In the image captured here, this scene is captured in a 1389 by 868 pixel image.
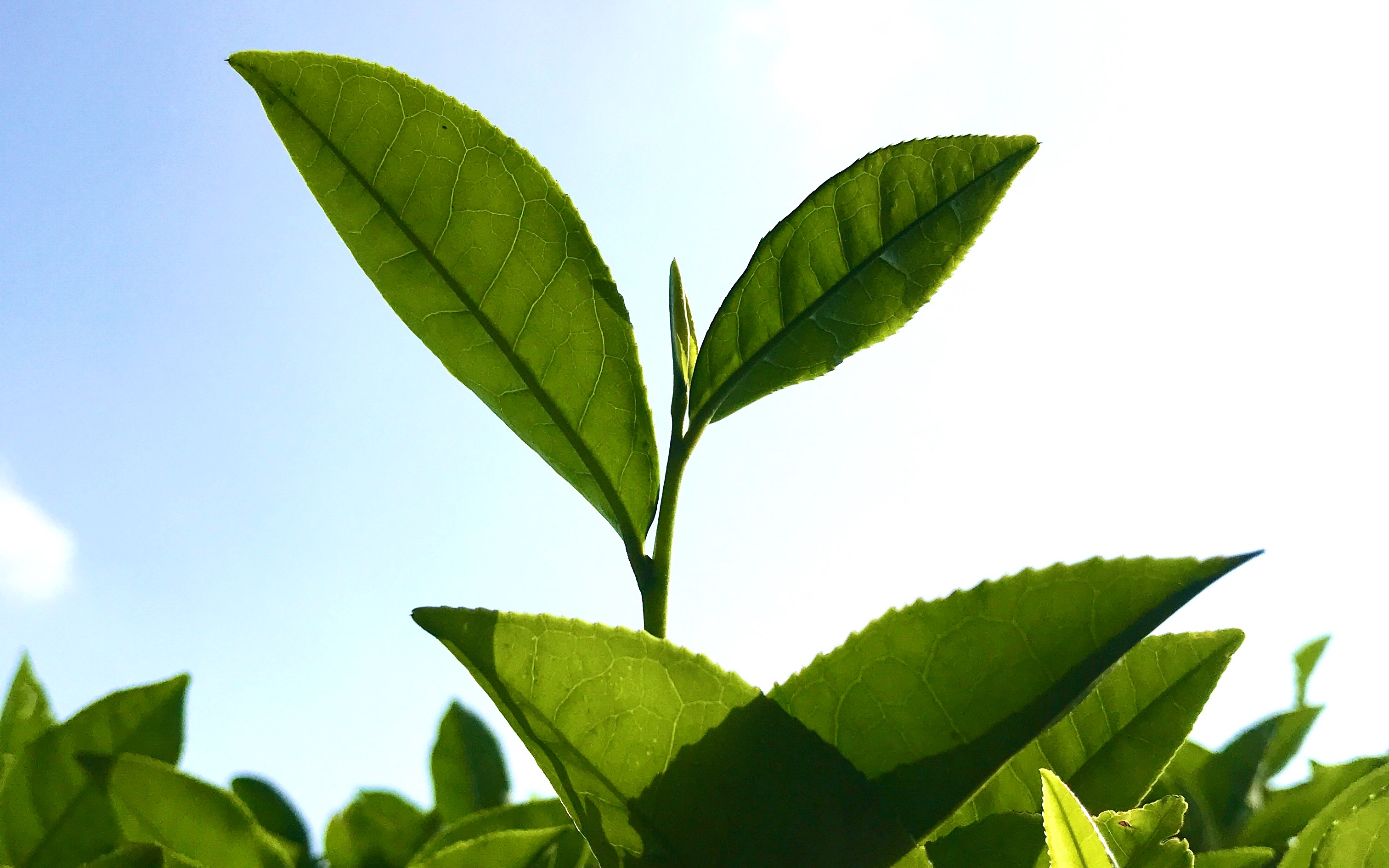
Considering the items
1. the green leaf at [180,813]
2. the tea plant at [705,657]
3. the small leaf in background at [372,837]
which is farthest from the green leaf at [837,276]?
the small leaf in background at [372,837]

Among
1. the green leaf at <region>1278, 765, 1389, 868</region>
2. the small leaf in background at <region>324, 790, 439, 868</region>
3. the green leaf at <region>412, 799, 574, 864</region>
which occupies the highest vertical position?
the green leaf at <region>412, 799, 574, 864</region>

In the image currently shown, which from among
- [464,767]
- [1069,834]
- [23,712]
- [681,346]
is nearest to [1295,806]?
[1069,834]

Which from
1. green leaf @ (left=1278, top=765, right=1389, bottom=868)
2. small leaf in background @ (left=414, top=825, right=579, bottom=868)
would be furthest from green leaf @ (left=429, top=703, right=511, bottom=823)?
green leaf @ (left=1278, top=765, right=1389, bottom=868)

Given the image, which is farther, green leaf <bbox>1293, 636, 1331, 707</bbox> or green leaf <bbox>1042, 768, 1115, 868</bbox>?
green leaf <bbox>1293, 636, 1331, 707</bbox>

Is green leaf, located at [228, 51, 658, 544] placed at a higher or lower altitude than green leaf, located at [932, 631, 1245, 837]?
higher

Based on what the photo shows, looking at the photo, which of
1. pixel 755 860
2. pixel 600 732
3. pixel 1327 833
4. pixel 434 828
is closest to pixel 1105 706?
pixel 1327 833

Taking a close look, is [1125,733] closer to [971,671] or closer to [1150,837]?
[1150,837]

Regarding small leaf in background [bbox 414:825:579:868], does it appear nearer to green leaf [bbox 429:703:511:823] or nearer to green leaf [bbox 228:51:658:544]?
green leaf [bbox 228:51:658:544]
